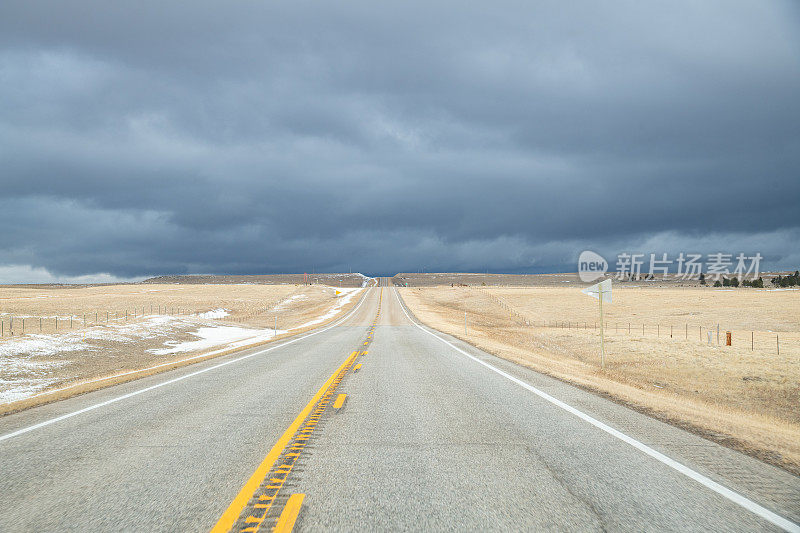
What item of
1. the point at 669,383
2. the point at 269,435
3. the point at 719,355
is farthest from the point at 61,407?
the point at 719,355

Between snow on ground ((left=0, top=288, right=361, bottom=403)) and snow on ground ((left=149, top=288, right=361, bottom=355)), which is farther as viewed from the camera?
snow on ground ((left=149, top=288, right=361, bottom=355))

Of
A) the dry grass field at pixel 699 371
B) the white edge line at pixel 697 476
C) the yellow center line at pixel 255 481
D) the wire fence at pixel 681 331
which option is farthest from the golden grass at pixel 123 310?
the white edge line at pixel 697 476

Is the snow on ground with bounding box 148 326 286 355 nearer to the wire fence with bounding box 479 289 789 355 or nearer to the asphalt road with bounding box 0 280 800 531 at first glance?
the asphalt road with bounding box 0 280 800 531

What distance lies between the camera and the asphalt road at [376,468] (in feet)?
12.8

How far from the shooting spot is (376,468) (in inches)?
196

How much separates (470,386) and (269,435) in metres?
5.32

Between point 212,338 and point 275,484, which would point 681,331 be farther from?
point 275,484

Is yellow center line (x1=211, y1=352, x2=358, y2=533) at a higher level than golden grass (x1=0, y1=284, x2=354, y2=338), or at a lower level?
higher

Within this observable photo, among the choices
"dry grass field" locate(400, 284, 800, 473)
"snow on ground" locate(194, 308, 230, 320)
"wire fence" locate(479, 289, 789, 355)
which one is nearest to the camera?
"dry grass field" locate(400, 284, 800, 473)

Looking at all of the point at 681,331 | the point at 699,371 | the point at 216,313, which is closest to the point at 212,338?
the point at 216,313

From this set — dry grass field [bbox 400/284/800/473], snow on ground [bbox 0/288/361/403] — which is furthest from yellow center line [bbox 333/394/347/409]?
snow on ground [bbox 0/288/361/403]

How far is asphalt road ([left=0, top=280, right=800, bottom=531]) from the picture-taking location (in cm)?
390

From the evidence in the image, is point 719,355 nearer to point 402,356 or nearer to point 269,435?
point 402,356

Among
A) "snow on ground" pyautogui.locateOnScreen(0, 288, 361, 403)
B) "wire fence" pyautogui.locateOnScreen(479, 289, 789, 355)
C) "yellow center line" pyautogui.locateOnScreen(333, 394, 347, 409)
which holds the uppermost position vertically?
"yellow center line" pyautogui.locateOnScreen(333, 394, 347, 409)
